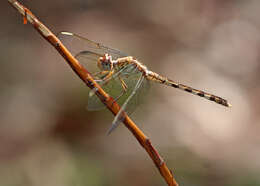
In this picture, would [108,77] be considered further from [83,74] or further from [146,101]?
[146,101]

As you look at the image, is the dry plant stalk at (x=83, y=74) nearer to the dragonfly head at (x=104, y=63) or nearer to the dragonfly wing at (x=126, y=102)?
the dragonfly wing at (x=126, y=102)

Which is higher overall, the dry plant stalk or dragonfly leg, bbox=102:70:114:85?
dragonfly leg, bbox=102:70:114:85

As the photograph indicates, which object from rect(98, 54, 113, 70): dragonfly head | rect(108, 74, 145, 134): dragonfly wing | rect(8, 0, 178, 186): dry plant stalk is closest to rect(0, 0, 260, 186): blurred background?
rect(108, 74, 145, 134): dragonfly wing

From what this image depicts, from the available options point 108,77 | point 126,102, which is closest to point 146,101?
point 108,77

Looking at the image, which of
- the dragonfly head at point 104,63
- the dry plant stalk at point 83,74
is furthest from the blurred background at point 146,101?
the dry plant stalk at point 83,74

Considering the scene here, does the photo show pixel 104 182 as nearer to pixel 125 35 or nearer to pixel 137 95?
pixel 137 95

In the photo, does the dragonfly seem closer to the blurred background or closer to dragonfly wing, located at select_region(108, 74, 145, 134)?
dragonfly wing, located at select_region(108, 74, 145, 134)

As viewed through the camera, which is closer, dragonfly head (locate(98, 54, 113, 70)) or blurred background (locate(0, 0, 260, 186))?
dragonfly head (locate(98, 54, 113, 70))

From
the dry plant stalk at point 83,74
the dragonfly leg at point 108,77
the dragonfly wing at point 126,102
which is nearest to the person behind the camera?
the dry plant stalk at point 83,74

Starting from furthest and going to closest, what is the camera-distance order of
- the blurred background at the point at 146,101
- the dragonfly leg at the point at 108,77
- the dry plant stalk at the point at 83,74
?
1. the blurred background at the point at 146,101
2. the dragonfly leg at the point at 108,77
3. the dry plant stalk at the point at 83,74
